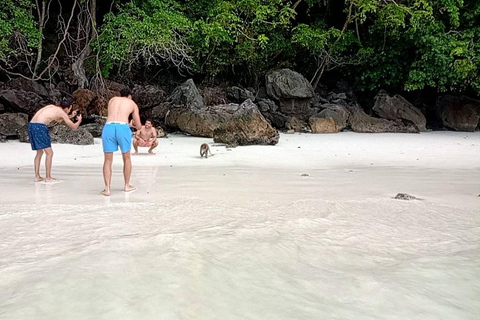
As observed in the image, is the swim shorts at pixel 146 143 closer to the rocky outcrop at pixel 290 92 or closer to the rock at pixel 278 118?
the rock at pixel 278 118

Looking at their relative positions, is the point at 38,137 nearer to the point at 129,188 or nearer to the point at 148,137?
the point at 129,188

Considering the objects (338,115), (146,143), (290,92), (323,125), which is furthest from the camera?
(290,92)

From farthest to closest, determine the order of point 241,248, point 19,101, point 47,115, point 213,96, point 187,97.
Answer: point 213,96 < point 187,97 < point 19,101 < point 47,115 < point 241,248

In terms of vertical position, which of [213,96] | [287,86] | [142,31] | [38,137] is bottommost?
[38,137]

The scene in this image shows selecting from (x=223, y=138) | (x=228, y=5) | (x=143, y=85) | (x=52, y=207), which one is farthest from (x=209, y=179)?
(x=143, y=85)

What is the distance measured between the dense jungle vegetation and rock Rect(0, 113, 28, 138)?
7.41 ft

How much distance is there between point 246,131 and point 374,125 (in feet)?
22.9

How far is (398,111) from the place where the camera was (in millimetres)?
16344

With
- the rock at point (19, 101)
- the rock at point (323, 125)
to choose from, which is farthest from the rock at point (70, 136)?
the rock at point (323, 125)

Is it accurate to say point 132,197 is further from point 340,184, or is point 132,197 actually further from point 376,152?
point 376,152

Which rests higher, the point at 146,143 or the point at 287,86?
the point at 287,86

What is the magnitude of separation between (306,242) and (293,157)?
5.80m

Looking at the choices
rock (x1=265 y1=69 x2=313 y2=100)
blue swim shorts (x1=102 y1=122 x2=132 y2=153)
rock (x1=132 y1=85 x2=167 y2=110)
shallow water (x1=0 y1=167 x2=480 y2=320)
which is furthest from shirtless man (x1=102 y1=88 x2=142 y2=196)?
rock (x1=265 y1=69 x2=313 y2=100)

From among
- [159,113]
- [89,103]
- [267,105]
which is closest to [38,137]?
[89,103]
